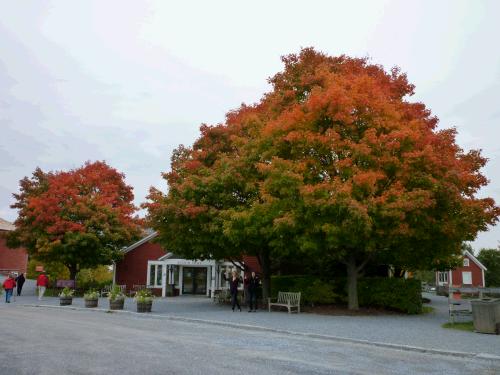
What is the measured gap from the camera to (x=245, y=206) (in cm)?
2303

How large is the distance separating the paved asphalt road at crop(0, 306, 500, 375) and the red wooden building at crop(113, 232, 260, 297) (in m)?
22.8

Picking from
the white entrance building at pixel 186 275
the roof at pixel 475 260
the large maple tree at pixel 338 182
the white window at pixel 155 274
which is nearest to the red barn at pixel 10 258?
the white window at pixel 155 274

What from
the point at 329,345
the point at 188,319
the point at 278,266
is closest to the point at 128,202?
the point at 278,266

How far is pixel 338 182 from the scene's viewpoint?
18.0 metres

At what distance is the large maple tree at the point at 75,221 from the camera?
3353 centimetres

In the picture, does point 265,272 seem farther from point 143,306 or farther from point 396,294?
point 143,306

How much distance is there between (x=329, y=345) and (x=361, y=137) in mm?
10139

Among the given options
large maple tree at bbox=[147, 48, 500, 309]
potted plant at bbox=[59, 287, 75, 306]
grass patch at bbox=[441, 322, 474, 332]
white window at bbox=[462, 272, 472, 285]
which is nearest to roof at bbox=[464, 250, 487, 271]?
white window at bbox=[462, 272, 472, 285]

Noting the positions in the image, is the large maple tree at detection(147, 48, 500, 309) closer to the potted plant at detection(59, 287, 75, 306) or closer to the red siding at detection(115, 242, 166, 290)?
the potted plant at detection(59, 287, 75, 306)

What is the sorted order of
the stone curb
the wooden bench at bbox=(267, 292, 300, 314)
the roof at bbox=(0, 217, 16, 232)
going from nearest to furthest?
the stone curb < the wooden bench at bbox=(267, 292, 300, 314) < the roof at bbox=(0, 217, 16, 232)

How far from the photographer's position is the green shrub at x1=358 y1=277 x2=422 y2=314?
22.3m

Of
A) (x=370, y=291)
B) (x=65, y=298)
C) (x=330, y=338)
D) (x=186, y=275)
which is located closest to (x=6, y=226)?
(x=186, y=275)

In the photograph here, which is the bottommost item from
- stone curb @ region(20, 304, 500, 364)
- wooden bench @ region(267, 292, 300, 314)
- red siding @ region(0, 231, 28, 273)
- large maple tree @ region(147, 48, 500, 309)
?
stone curb @ region(20, 304, 500, 364)

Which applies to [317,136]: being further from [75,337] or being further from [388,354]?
[75,337]
